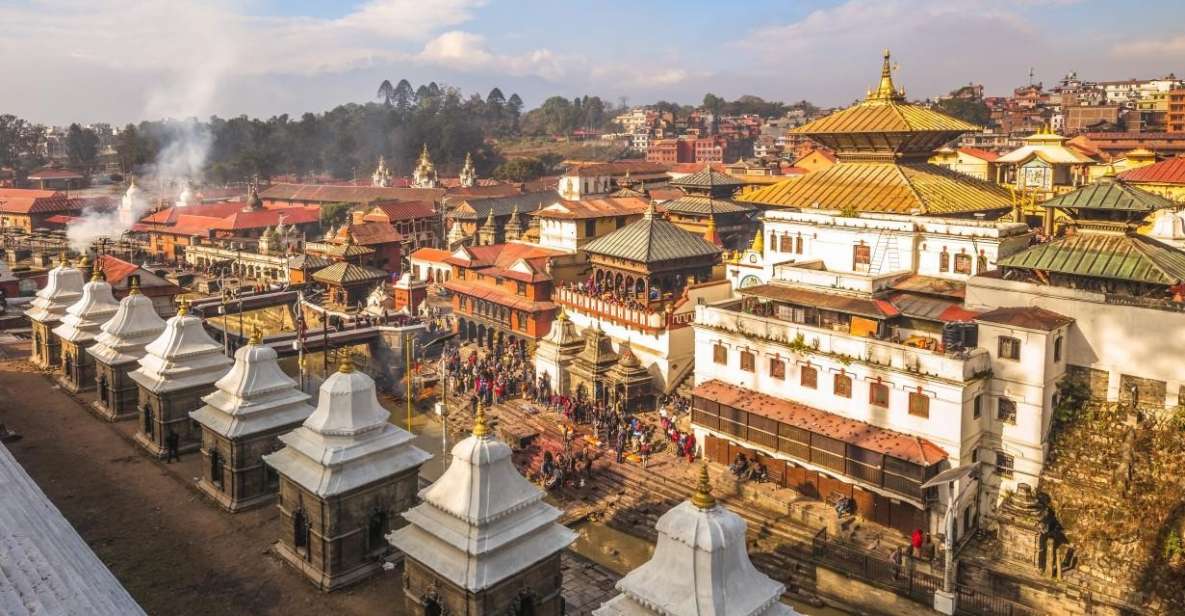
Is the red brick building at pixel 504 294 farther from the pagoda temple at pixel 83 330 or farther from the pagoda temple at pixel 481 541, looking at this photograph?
the pagoda temple at pixel 481 541

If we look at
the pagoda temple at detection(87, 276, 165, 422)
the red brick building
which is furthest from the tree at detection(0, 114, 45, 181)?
the pagoda temple at detection(87, 276, 165, 422)

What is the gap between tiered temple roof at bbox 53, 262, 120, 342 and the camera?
92.3 ft

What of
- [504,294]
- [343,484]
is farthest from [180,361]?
[504,294]

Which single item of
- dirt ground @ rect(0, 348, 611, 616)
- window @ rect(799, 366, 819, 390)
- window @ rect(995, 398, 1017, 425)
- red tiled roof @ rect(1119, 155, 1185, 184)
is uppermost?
red tiled roof @ rect(1119, 155, 1185, 184)

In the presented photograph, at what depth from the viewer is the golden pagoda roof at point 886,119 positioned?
104 feet

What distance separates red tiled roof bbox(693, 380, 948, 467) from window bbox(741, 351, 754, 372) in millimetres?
698

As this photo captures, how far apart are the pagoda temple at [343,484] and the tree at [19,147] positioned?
425 ft

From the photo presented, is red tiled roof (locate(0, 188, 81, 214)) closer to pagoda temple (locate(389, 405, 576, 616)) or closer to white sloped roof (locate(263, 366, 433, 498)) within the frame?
white sloped roof (locate(263, 366, 433, 498))

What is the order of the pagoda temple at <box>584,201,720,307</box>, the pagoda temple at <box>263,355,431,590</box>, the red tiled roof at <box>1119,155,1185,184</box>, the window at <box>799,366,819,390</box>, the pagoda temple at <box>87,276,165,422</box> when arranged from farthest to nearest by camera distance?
the red tiled roof at <box>1119,155,1185,184</box> < the pagoda temple at <box>584,201,720,307</box> < the pagoda temple at <box>87,276,165,422</box> < the window at <box>799,366,819,390</box> < the pagoda temple at <box>263,355,431,590</box>

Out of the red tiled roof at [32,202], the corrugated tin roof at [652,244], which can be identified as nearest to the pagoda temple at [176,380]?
the corrugated tin roof at [652,244]

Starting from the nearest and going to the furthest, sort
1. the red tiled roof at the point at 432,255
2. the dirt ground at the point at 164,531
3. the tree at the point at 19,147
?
the dirt ground at the point at 164,531
the red tiled roof at the point at 432,255
the tree at the point at 19,147

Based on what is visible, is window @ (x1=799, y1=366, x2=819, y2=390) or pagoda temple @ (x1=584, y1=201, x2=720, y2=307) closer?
window @ (x1=799, y1=366, x2=819, y2=390)

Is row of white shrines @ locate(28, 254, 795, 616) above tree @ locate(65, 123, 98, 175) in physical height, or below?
below

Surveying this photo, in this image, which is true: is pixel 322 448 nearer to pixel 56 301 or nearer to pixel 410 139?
pixel 56 301
